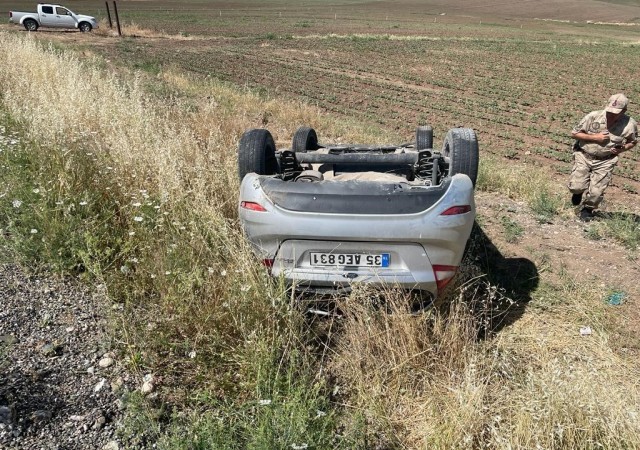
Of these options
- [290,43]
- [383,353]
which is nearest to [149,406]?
[383,353]

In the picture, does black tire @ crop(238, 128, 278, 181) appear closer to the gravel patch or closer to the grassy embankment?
the grassy embankment

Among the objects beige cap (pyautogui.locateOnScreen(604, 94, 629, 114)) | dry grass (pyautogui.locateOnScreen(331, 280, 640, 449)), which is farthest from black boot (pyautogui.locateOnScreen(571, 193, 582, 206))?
dry grass (pyautogui.locateOnScreen(331, 280, 640, 449))

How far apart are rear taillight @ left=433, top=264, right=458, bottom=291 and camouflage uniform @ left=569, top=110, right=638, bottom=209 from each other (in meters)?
3.73

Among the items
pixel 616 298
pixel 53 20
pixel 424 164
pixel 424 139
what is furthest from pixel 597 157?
pixel 53 20

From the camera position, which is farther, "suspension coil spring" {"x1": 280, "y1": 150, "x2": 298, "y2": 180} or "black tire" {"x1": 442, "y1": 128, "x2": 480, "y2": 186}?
"suspension coil spring" {"x1": 280, "y1": 150, "x2": 298, "y2": 180}

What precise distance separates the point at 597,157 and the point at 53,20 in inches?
1320

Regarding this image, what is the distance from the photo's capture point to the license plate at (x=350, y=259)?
3.14 meters

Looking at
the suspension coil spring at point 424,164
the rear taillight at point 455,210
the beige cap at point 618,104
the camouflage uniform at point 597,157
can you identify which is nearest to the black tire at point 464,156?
the suspension coil spring at point 424,164

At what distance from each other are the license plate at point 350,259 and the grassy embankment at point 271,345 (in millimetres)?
217

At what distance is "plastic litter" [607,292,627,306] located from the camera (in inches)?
158

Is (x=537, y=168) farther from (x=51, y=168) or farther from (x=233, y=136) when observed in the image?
(x=51, y=168)

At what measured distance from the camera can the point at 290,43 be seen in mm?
31391

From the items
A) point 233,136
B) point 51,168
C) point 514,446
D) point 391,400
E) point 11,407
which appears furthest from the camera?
point 233,136

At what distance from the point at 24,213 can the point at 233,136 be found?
3759 millimetres
